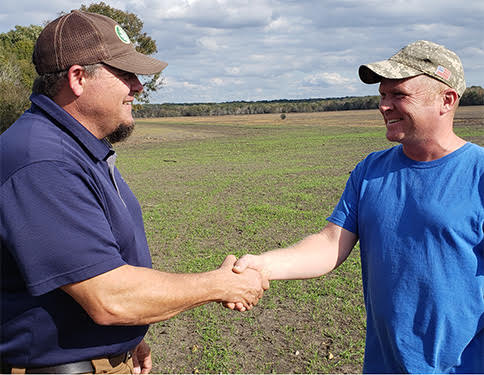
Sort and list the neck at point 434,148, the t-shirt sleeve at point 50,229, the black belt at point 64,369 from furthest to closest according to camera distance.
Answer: the neck at point 434,148 < the black belt at point 64,369 < the t-shirt sleeve at point 50,229

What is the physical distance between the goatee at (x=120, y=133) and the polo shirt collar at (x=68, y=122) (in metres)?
0.32

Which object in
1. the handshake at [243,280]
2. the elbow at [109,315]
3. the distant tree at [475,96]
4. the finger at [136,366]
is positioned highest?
the distant tree at [475,96]

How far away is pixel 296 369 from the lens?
460cm

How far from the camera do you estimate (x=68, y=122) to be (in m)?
2.33

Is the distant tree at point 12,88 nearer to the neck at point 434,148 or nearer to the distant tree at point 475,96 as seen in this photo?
the neck at point 434,148

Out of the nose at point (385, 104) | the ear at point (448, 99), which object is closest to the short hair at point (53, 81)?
the nose at point (385, 104)

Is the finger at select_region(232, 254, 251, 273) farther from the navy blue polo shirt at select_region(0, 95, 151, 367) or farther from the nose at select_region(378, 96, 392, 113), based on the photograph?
the nose at select_region(378, 96, 392, 113)

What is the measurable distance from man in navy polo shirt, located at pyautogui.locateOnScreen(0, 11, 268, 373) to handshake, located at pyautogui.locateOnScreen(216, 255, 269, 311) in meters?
0.14

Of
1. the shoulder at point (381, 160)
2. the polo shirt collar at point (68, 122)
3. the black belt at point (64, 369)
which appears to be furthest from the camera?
the shoulder at point (381, 160)

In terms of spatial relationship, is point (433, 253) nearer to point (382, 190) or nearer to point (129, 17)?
point (382, 190)

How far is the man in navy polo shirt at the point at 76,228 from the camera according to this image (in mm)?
1950

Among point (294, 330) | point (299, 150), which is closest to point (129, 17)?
point (299, 150)

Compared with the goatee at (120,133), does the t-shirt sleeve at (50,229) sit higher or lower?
lower

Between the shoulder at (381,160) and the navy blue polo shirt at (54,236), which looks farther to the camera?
the shoulder at (381,160)
